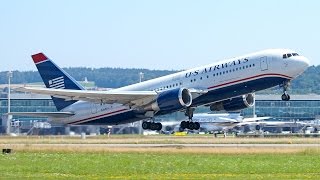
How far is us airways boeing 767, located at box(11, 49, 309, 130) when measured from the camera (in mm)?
65562

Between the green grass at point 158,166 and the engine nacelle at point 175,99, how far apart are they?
11686 millimetres

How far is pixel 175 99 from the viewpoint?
221 feet

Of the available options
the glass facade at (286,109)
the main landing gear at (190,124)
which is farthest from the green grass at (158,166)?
the glass facade at (286,109)

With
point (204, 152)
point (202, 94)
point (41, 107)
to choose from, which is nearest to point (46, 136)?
point (202, 94)

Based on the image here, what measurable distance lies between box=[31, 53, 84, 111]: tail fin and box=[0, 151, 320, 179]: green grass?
914 inches

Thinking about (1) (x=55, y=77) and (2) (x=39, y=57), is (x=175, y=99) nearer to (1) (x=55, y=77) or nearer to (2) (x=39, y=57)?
(1) (x=55, y=77)

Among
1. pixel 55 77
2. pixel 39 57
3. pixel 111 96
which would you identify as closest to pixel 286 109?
pixel 39 57

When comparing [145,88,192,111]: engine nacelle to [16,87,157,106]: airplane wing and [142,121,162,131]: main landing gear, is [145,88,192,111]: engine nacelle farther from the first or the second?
[142,121,162,131]: main landing gear

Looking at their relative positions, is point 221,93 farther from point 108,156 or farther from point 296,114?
point 296,114

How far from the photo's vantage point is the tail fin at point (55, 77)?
78644 mm

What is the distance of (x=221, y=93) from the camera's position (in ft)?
220

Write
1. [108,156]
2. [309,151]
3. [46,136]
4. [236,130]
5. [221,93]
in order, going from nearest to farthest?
[108,156], [309,151], [221,93], [46,136], [236,130]

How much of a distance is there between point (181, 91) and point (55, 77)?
16.2 meters

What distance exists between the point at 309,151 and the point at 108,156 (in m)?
13.2
